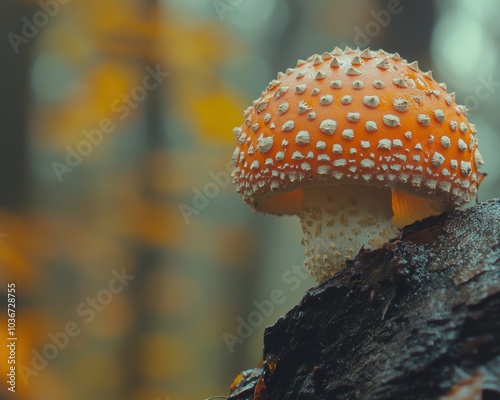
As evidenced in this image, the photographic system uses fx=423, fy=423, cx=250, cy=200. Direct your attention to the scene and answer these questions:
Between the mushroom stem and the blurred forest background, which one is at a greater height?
the blurred forest background

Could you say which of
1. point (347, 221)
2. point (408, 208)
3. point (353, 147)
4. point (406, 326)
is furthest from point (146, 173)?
point (406, 326)

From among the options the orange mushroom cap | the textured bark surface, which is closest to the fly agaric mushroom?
the orange mushroom cap

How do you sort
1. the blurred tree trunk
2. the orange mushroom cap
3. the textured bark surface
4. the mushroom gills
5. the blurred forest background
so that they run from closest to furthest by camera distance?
the textured bark surface
the orange mushroom cap
the mushroom gills
the blurred tree trunk
the blurred forest background

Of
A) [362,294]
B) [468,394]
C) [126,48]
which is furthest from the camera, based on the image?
[126,48]

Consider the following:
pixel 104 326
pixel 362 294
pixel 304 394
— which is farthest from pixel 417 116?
pixel 104 326

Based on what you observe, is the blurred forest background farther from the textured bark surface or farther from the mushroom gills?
the textured bark surface

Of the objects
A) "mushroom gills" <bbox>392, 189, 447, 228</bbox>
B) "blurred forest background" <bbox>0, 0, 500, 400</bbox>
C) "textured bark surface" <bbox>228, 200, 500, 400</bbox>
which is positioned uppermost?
"blurred forest background" <bbox>0, 0, 500, 400</bbox>

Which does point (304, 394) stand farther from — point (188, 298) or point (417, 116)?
point (188, 298)
